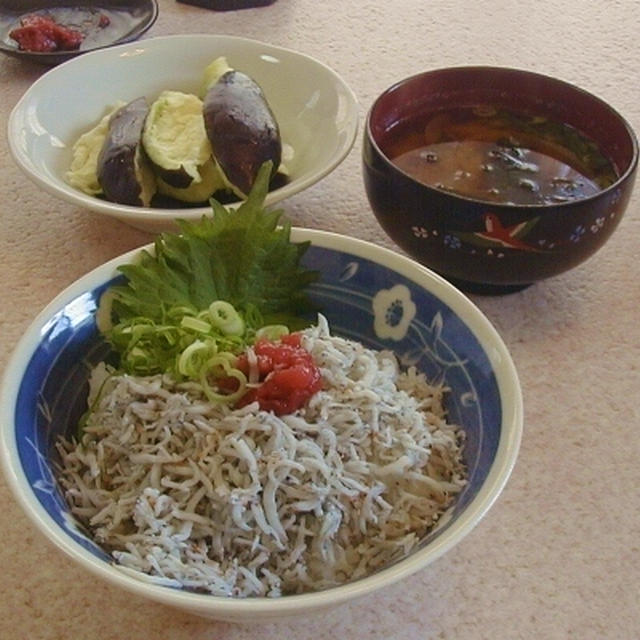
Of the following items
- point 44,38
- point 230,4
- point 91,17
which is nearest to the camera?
point 44,38

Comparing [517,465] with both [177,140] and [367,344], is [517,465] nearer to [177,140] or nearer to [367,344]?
[367,344]

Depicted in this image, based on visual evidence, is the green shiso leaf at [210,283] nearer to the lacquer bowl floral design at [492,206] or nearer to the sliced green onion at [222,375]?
the sliced green onion at [222,375]

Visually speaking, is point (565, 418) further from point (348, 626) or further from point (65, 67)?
point (65, 67)

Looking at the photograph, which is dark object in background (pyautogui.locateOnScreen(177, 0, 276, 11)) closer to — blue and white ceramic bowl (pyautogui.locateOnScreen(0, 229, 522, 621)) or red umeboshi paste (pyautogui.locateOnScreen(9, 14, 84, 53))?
red umeboshi paste (pyautogui.locateOnScreen(9, 14, 84, 53))

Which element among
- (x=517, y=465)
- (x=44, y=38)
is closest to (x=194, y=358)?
(x=517, y=465)

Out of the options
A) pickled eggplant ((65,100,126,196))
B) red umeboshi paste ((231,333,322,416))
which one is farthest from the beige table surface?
red umeboshi paste ((231,333,322,416))

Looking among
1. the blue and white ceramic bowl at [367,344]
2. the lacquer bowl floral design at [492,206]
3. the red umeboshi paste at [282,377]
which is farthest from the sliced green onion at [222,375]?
the lacquer bowl floral design at [492,206]

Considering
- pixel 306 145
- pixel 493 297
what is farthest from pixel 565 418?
pixel 306 145
